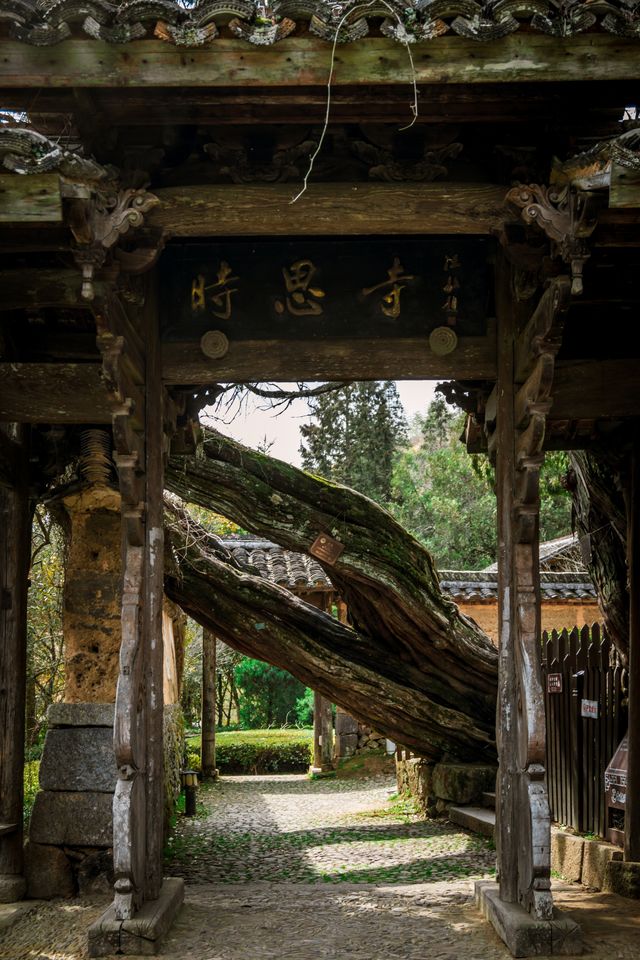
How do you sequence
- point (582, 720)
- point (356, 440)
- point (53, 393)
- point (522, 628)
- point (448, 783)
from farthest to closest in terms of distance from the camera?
1. point (356, 440)
2. point (448, 783)
3. point (582, 720)
4. point (53, 393)
5. point (522, 628)

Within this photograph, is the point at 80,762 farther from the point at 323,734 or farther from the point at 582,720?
the point at 323,734

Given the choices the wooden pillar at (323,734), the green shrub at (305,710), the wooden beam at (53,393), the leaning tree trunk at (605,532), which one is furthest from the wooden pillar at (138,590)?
the green shrub at (305,710)

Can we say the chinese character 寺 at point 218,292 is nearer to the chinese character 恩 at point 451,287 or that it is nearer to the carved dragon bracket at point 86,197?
the carved dragon bracket at point 86,197

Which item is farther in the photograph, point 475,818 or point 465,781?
point 465,781

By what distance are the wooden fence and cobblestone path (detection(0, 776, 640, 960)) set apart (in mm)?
915

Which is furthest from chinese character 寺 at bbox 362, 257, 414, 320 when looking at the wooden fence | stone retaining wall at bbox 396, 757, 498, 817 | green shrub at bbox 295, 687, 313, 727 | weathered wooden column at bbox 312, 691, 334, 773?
green shrub at bbox 295, 687, 313, 727

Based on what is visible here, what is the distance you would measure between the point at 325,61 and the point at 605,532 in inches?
205

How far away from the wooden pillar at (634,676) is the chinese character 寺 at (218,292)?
9.90 ft

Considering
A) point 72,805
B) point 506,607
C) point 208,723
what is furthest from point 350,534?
point 208,723

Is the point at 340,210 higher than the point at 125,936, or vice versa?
the point at 340,210

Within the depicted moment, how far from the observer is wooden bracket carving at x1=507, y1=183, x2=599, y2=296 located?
193 inches

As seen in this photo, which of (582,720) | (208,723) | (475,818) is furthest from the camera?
A: (208,723)

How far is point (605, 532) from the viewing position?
8.78 meters

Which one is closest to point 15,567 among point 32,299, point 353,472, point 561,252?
point 32,299
